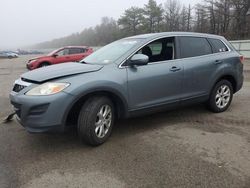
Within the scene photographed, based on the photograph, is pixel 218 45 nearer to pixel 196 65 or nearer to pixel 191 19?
pixel 196 65

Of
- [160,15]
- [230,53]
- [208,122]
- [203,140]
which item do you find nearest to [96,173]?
[203,140]

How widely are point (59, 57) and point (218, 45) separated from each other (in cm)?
1124

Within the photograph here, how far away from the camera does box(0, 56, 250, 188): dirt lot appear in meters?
2.99

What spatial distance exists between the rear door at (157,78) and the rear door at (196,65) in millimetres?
173

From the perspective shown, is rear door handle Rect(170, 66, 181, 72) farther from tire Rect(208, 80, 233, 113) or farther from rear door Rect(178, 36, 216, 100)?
tire Rect(208, 80, 233, 113)

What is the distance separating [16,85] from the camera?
3963 millimetres

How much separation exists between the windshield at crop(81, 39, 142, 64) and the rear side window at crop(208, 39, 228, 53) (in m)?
1.79

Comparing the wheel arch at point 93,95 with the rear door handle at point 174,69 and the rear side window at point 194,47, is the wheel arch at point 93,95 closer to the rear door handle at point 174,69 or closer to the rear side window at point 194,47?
the rear door handle at point 174,69

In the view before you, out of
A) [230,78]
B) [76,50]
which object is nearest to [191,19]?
[76,50]

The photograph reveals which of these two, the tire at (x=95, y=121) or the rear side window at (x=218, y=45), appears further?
the rear side window at (x=218, y=45)

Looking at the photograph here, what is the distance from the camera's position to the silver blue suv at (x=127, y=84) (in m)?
3.51

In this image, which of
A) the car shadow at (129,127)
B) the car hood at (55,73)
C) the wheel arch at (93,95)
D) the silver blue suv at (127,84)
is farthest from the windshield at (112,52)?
the car shadow at (129,127)

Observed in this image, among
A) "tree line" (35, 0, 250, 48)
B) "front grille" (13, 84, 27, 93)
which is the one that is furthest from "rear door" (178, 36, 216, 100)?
"tree line" (35, 0, 250, 48)

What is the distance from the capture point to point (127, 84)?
4035 mm
